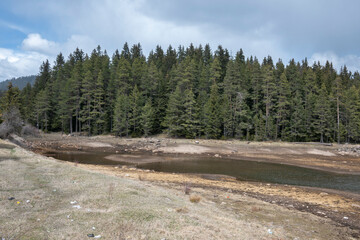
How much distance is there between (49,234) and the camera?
20.4ft

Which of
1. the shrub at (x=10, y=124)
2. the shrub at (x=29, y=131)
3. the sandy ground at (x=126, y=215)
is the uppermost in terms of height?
the shrub at (x=10, y=124)

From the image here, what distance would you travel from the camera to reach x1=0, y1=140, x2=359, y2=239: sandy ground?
6.76 m

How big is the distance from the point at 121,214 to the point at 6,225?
3.17 meters

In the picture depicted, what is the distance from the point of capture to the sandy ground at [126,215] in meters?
6.76

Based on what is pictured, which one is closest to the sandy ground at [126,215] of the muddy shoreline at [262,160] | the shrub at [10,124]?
Answer: the muddy shoreline at [262,160]

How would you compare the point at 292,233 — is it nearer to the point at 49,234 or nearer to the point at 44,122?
the point at 49,234

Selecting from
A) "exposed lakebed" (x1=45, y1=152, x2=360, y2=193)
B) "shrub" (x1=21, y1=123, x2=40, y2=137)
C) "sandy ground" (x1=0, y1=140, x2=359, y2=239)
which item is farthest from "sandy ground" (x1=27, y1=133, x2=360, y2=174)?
"sandy ground" (x1=0, y1=140, x2=359, y2=239)

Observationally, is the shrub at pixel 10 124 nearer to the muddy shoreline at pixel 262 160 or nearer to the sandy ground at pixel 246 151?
the sandy ground at pixel 246 151

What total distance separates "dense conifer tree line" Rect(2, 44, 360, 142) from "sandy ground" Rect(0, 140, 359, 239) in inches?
1646

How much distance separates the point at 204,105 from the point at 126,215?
1956 inches

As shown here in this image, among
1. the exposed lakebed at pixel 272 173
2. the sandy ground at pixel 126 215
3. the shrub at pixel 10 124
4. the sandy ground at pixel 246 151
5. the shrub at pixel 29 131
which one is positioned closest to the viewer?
the sandy ground at pixel 126 215

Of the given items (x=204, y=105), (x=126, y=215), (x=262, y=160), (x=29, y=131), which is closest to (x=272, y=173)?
(x=262, y=160)

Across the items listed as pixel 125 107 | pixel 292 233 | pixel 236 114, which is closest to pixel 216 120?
pixel 236 114

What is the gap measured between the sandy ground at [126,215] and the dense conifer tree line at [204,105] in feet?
137
